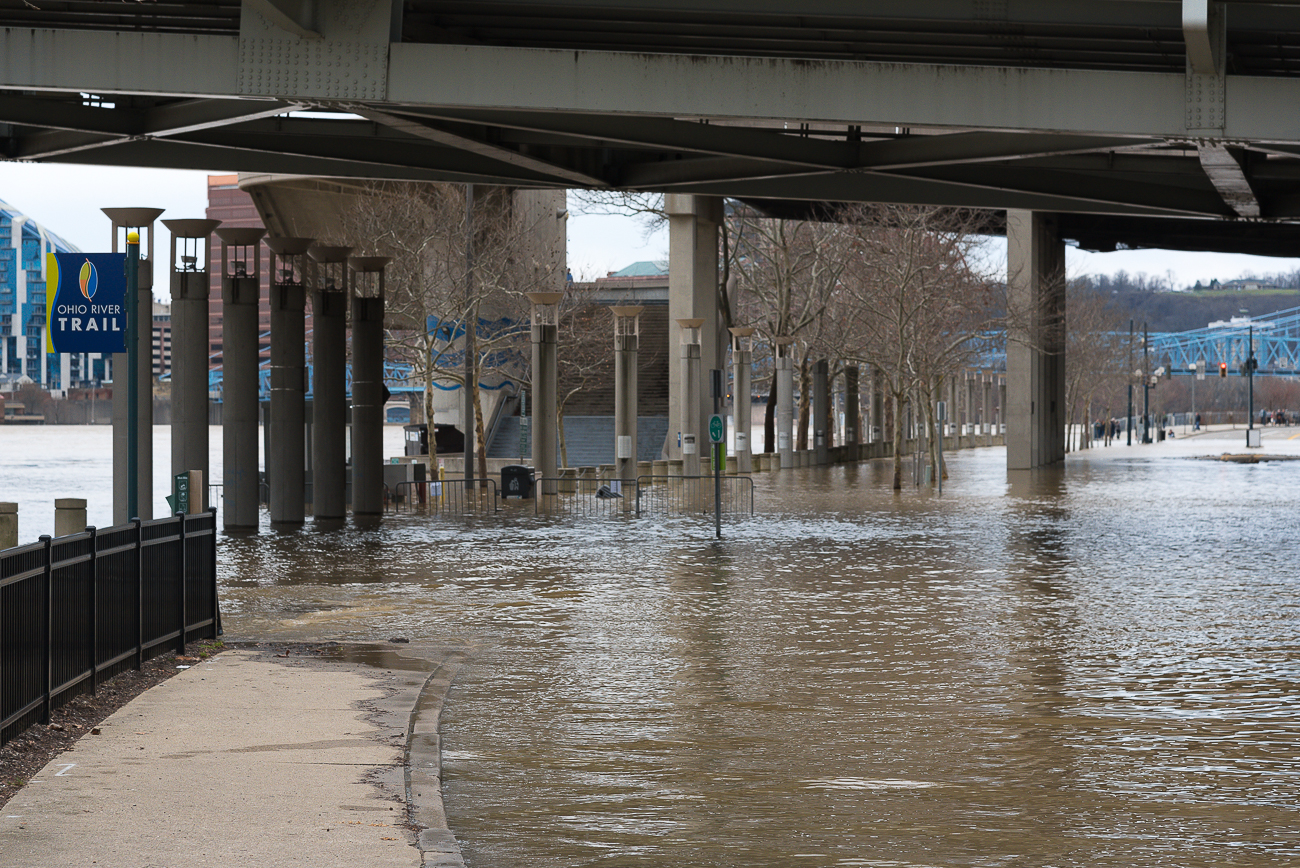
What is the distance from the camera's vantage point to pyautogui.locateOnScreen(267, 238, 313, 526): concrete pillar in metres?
29.2

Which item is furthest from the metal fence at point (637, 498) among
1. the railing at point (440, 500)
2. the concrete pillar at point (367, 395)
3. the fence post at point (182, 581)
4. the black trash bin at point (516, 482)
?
the fence post at point (182, 581)

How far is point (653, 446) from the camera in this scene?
75.5 meters

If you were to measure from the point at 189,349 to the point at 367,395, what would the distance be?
5.26 m

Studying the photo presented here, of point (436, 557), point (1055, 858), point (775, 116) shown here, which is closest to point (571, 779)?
point (1055, 858)

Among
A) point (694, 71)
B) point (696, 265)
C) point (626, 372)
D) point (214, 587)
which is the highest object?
point (696, 265)

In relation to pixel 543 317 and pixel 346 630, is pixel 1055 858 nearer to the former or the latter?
pixel 346 630

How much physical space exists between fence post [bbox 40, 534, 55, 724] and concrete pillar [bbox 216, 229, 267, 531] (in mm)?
17913

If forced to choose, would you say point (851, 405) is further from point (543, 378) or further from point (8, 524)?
point (8, 524)

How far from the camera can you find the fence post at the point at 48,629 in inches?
370

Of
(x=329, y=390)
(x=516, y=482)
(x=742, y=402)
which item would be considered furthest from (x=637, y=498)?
(x=742, y=402)

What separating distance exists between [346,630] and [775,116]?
25.2 ft

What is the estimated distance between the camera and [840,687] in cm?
1183

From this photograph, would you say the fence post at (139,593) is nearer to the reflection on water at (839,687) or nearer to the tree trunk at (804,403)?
the reflection on water at (839,687)

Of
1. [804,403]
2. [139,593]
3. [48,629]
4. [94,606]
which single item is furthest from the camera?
[804,403]
